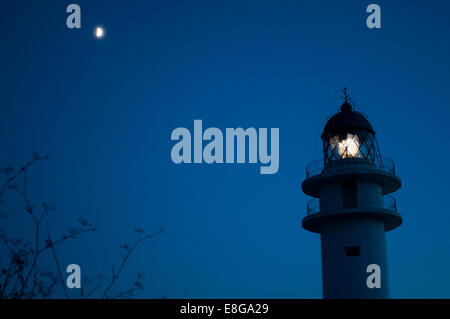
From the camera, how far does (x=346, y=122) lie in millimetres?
24516

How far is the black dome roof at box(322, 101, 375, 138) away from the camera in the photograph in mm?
24448

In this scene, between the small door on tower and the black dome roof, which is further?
the black dome roof

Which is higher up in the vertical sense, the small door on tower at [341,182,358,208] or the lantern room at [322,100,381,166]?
the lantern room at [322,100,381,166]

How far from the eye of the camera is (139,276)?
5.84m

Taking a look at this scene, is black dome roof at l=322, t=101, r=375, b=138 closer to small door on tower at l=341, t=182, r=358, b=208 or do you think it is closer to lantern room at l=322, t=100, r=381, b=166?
lantern room at l=322, t=100, r=381, b=166

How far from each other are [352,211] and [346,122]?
4.79m

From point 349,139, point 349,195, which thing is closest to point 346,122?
point 349,139

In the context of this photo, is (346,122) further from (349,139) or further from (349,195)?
(349,195)

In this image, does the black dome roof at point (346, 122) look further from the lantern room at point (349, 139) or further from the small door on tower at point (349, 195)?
the small door on tower at point (349, 195)

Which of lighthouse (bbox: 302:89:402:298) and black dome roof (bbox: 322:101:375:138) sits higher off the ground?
black dome roof (bbox: 322:101:375:138)

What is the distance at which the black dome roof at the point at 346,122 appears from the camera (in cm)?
2445
